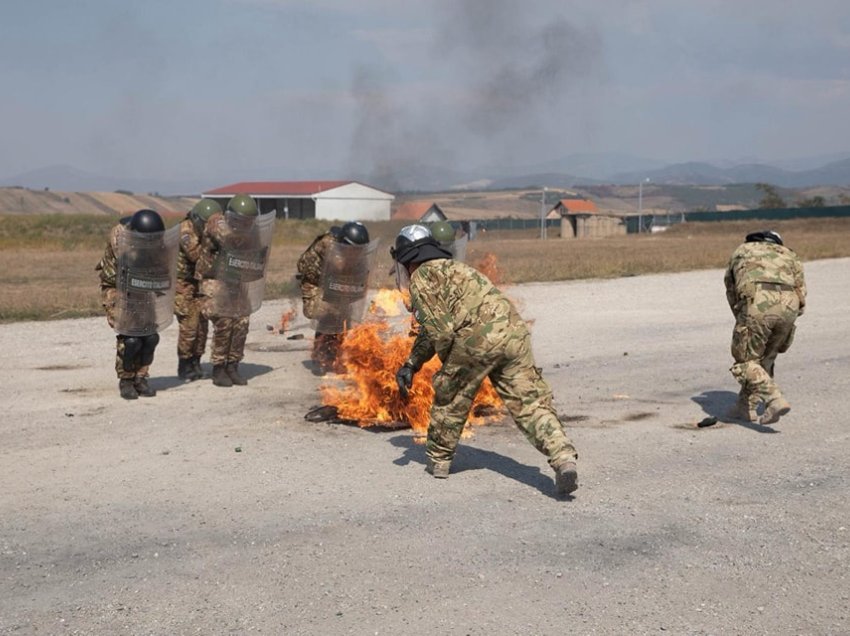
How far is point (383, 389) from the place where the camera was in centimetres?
893

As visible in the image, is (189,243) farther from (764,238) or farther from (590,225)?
(590,225)

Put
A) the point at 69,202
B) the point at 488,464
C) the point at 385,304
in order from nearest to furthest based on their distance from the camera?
the point at 488,464 < the point at 385,304 < the point at 69,202

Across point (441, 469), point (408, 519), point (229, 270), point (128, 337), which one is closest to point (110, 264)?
point (128, 337)

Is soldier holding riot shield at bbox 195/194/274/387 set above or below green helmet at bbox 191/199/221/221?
below

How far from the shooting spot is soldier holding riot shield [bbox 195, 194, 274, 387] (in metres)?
10.6

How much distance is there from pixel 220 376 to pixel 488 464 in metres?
4.21

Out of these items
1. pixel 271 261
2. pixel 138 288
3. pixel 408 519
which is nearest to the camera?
pixel 408 519

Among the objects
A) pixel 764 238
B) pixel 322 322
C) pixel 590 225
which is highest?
pixel 764 238

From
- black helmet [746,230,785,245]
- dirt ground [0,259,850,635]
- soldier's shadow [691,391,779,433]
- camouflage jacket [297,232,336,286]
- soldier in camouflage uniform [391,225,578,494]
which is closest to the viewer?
dirt ground [0,259,850,635]

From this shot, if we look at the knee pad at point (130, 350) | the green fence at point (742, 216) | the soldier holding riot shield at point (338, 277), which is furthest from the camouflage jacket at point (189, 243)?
the green fence at point (742, 216)

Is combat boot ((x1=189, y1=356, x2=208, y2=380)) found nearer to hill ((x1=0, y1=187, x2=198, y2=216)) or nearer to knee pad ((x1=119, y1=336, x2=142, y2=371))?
knee pad ((x1=119, y1=336, x2=142, y2=371))

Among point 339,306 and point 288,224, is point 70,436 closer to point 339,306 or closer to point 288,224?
point 339,306

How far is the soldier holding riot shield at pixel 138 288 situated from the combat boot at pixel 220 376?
724 mm

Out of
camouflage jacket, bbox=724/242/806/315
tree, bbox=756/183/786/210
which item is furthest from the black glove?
tree, bbox=756/183/786/210
